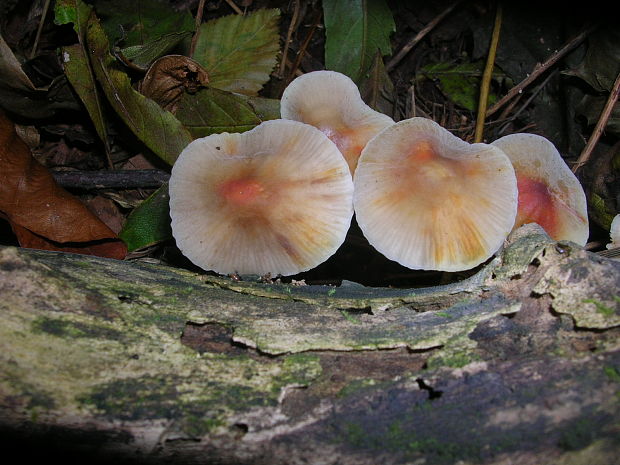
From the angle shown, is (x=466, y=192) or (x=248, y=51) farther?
(x=248, y=51)

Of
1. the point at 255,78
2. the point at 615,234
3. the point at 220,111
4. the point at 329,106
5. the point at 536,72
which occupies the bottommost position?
the point at 615,234

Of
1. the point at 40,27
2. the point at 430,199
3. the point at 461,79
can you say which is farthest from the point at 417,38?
the point at 40,27

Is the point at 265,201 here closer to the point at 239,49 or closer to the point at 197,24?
the point at 239,49

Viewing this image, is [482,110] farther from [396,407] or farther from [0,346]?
[0,346]

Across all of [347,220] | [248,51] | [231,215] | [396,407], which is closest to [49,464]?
[396,407]

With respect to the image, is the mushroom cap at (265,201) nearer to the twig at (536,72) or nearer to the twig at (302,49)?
the twig at (302,49)

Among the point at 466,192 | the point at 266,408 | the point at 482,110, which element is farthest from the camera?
the point at 482,110
